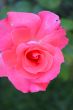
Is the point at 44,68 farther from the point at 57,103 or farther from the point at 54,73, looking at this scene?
the point at 57,103

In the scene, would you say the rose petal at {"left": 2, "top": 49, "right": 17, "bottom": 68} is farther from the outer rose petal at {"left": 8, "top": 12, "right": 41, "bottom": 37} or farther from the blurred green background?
the blurred green background

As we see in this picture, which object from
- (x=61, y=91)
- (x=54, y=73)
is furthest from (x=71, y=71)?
(x=54, y=73)

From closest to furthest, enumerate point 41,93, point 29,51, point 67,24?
point 29,51, point 67,24, point 41,93

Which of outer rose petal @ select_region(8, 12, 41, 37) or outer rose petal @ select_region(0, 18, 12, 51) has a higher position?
outer rose petal @ select_region(8, 12, 41, 37)

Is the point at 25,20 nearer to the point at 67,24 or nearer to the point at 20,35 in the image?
the point at 20,35

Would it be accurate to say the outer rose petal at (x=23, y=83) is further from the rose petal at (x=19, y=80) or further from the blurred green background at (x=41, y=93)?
the blurred green background at (x=41, y=93)

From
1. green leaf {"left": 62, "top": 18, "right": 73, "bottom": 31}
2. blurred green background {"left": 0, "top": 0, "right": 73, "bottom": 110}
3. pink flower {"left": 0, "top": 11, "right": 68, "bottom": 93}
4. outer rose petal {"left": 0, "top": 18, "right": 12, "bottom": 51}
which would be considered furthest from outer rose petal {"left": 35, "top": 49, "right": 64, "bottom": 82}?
blurred green background {"left": 0, "top": 0, "right": 73, "bottom": 110}

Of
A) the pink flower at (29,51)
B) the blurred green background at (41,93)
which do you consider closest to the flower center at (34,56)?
the pink flower at (29,51)

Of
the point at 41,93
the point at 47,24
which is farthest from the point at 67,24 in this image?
the point at 41,93
